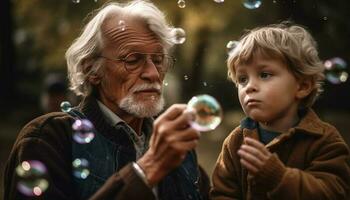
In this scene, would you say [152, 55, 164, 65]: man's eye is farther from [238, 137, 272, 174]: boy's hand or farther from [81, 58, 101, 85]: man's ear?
[238, 137, 272, 174]: boy's hand

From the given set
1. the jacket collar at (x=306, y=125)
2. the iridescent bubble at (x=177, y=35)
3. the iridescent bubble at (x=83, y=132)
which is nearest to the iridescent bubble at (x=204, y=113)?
the jacket collar at (x=306, y=125)

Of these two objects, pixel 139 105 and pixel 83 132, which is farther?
pixel 139 105

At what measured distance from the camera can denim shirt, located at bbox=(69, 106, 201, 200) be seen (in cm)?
320

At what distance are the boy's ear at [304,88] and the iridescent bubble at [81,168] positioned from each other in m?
1.03

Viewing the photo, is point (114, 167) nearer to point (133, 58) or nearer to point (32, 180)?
point (32, 180)

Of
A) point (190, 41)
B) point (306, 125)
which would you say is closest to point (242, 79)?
point (306, 125)

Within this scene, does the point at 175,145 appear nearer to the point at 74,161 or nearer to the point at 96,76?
the point at 74,161

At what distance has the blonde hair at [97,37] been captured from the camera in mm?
3801

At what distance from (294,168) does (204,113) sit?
0.46 metres

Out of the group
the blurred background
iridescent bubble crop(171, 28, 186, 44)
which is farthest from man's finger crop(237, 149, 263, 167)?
the blurred background

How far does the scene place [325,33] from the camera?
730cm

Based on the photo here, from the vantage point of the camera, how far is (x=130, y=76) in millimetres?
3619

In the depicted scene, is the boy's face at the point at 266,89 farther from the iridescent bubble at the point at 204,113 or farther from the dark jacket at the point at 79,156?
Result: the dark jacket at the point at 79,156

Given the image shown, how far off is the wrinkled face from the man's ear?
37mm
